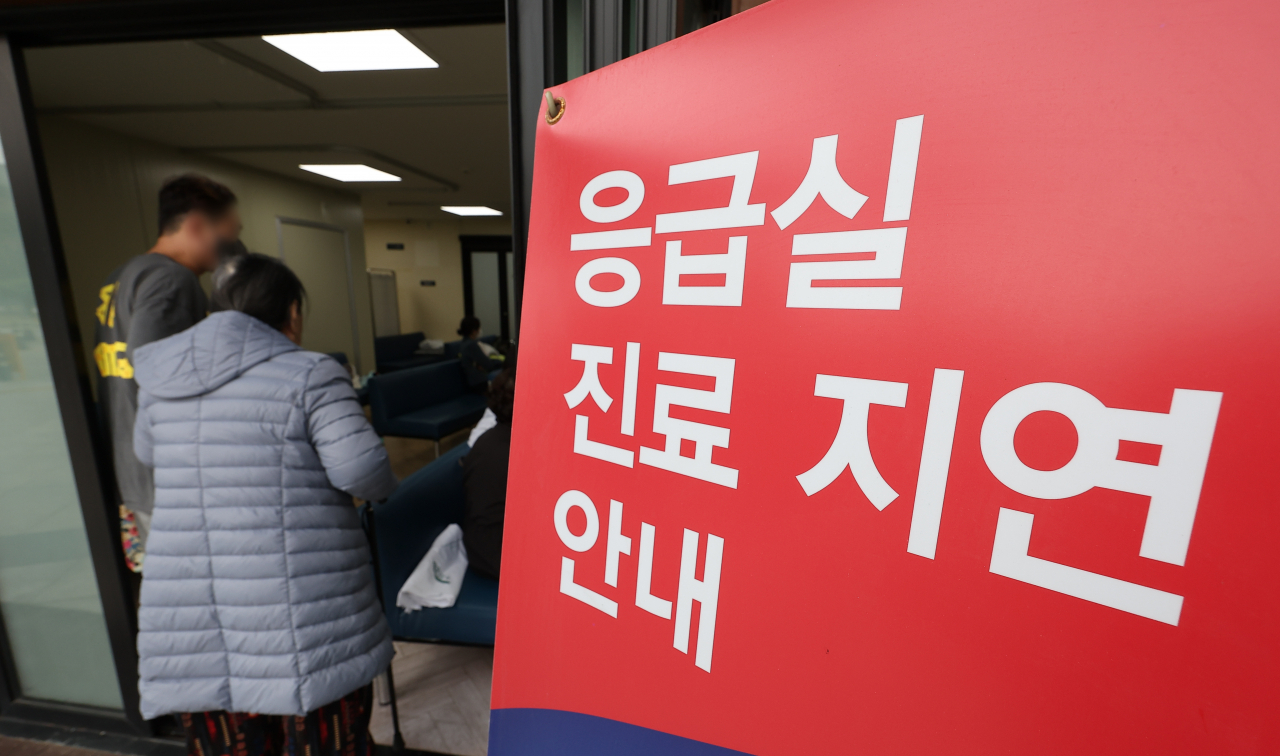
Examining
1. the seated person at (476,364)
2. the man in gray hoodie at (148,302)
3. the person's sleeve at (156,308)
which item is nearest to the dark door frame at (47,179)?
the man in gray hoodie at (148,302)

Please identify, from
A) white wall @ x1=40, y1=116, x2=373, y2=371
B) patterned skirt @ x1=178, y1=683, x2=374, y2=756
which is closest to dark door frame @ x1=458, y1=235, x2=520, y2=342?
white wall @ x1=40, y1=116, x2=373, y2=371

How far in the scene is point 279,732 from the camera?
3.97 feet

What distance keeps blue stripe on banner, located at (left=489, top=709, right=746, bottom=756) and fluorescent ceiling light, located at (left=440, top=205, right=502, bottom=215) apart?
7.43 metres

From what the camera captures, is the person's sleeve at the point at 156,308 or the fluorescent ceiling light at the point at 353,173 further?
the fluorescent ceiling light at the point at 353,173

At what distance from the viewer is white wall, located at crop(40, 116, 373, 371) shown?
357cm

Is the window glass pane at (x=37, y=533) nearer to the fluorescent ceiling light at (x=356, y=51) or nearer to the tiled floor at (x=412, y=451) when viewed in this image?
the fluorescent ceiling light at (x=356, y=51)

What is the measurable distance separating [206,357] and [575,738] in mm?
999

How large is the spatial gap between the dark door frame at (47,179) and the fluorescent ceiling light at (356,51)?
43.2 inches

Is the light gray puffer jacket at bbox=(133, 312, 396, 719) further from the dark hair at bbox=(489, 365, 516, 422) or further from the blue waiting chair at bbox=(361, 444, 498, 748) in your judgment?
the dark hair at bbox=(489, 365, 516, 422)

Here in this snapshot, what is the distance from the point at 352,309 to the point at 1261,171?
737cm

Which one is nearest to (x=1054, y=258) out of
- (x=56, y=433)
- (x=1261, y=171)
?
(x=1261, y=171)

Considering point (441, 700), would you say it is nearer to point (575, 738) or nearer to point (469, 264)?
point (575, 738)

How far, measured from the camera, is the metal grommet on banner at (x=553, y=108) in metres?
0.56

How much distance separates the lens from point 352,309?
6.41 m
